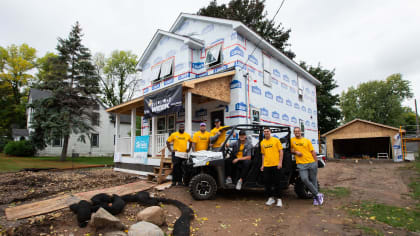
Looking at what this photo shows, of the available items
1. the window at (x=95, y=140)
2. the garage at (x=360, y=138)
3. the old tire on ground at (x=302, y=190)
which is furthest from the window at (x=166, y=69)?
the window at (x=95, y=140)

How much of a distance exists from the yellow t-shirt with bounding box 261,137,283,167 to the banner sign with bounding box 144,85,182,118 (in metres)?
3.77

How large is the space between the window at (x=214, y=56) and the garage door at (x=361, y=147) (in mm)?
16093

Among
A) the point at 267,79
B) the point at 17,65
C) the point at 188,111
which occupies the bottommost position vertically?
the point at 188,111

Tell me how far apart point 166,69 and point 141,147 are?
4.89 meters

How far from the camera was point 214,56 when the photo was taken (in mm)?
11094

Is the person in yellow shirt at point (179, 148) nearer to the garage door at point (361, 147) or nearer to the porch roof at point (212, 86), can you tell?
the porch roof at point (212, 86)

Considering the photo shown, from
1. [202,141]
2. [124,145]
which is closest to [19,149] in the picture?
[124,145]

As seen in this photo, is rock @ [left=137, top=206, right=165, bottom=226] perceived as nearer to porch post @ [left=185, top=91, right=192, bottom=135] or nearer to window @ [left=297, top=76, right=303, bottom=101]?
porch post @ [left=185, top=91, right=192, bottom=135]

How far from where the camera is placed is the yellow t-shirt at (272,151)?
18.2 feet

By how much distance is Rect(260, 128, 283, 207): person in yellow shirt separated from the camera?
218 inches

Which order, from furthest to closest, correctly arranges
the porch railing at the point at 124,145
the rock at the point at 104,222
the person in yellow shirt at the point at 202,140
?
1. the porch railing at the point at 124,145
2. the person in yellow shirt at the point at 202,140
3. the rock at the point at 104,222

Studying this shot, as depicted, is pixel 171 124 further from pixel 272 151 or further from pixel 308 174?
pixel 308 174

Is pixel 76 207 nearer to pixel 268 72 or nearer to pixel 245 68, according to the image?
pixel 245 68

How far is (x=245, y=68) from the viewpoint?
10.6m
